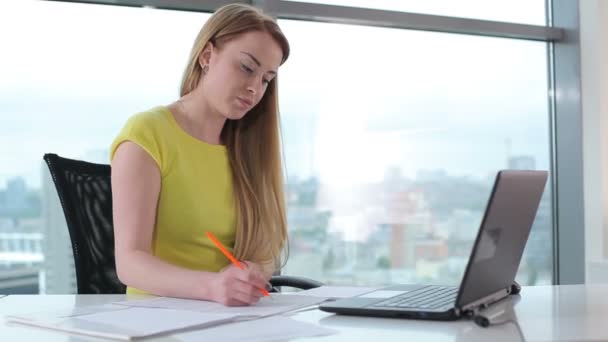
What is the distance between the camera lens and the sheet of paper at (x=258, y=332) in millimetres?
983

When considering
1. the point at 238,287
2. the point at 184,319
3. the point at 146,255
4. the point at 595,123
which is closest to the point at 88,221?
the point at 146,255

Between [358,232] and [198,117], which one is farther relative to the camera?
[358,232]

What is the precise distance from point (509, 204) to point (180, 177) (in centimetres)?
87

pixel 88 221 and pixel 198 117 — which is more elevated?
pixel 198 117

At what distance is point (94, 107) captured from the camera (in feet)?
9.12

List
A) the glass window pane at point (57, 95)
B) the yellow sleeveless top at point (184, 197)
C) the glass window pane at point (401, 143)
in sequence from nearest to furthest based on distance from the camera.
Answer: the yellow sleeveless top at point (184, 197) < the glass window pane at point (57, 95) < the glass window pane at point (401, 143)

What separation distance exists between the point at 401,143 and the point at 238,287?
6.95 ft

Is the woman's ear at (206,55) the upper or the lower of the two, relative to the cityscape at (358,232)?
upper

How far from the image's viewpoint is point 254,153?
194 cm

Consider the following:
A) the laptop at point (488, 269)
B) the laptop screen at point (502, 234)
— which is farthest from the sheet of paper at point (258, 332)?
the laptop screen at point (502, 234)

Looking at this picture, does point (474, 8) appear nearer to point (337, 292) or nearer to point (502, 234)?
point (337, 292)

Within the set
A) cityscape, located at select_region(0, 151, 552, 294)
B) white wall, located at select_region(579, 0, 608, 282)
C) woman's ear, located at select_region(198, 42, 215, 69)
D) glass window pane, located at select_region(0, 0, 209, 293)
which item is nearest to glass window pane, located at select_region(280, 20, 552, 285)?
cityscape, located at select_region(0, 151, 552, 294)

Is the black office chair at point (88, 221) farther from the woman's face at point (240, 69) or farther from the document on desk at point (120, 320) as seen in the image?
the document on desk at point (120, 320)

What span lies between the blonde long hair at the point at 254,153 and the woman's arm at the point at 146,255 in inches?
10.3
